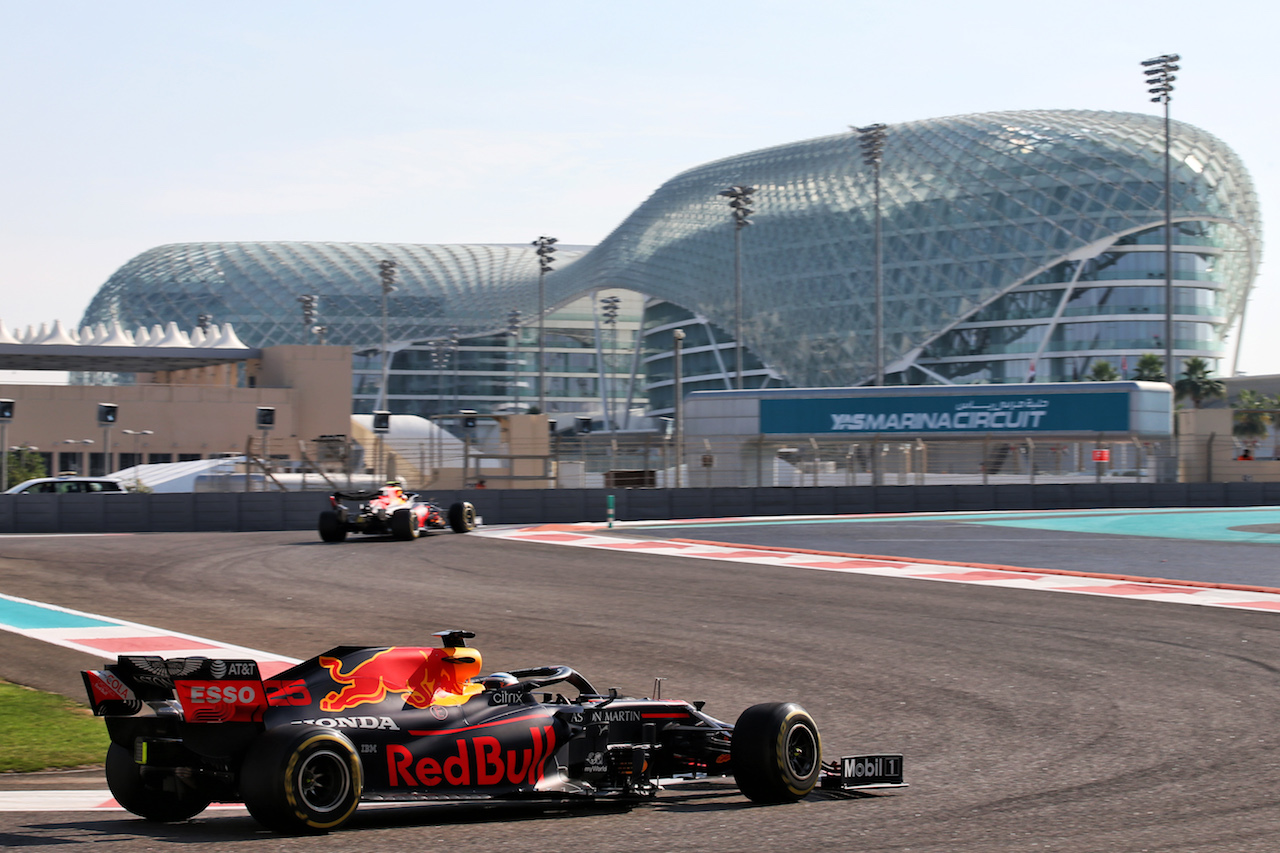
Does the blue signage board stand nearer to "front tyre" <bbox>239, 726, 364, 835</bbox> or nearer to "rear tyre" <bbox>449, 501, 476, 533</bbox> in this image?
"rear tyre" <bbox>449, 501, 476, 533</bbox>

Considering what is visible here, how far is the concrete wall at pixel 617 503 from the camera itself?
Answer: 105ft

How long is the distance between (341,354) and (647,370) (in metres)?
62.2

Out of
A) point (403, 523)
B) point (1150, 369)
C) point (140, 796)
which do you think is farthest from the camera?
point (1150, 369)

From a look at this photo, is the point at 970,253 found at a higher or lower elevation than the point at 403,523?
higher

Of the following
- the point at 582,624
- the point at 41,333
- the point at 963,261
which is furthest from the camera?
the point at 963,261

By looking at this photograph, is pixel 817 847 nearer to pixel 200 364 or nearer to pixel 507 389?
pixel 200 364

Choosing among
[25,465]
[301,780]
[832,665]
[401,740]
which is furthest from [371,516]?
[25,465]

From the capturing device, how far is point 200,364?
220ft

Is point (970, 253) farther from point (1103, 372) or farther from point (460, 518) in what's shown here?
point (460, 518)

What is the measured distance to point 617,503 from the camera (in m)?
36.3

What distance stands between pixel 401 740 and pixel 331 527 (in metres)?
21.0

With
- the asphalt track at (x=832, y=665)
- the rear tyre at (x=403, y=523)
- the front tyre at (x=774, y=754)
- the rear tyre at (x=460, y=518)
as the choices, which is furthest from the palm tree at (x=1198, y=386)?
the front tyre at (x=774, y=754)

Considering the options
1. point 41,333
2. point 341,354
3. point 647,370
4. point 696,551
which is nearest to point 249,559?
point 696,551

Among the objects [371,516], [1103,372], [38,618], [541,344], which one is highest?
[541,344]
